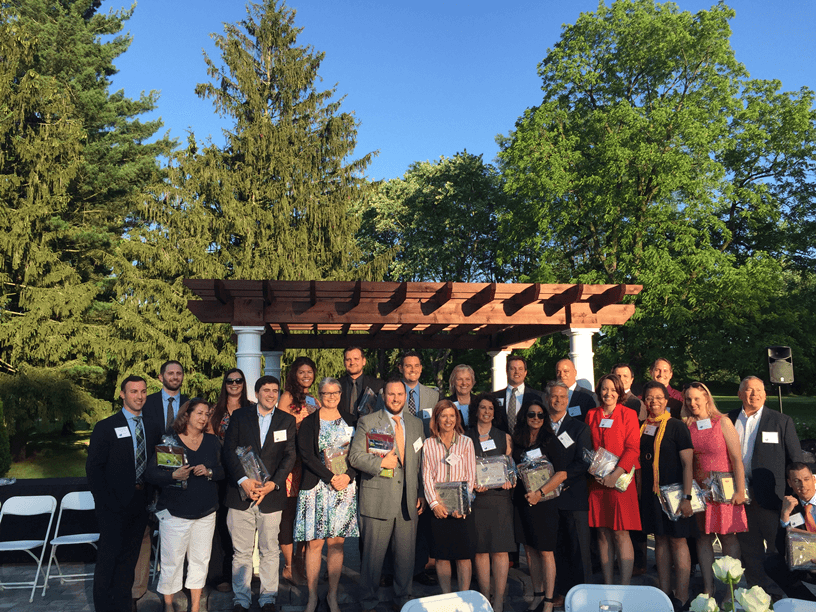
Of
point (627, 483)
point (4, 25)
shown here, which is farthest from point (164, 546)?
point (4, 25)

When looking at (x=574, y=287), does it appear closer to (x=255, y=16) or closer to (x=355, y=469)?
(x=355, y=469)

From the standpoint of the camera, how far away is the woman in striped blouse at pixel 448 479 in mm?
4102

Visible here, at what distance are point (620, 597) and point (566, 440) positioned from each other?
1.90 meters

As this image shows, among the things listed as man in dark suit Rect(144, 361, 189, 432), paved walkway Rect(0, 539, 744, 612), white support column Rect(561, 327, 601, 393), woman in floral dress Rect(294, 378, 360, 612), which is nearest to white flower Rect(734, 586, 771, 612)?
woman in floral dress Rect(294, 378, 360, 612)

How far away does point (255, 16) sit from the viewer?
19766 millimetres

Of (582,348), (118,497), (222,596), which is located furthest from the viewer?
(582,348)

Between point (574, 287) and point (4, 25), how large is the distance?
53.6 feet

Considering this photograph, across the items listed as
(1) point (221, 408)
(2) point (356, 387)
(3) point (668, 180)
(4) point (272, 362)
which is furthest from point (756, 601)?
(3) point (668, 180)

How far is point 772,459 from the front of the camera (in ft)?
14.3

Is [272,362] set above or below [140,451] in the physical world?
above

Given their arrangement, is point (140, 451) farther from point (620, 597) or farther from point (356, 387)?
point (620, 597)

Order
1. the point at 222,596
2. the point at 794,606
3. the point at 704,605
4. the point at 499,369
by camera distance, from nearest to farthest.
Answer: the point at 704,605 → the point at 794,606 → the point at 222,596 → the point at 499,369

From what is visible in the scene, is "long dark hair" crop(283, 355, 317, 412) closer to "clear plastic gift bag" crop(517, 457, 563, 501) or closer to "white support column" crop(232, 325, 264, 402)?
"clear plastic gift bag" crop(517, 457, 563, 501)

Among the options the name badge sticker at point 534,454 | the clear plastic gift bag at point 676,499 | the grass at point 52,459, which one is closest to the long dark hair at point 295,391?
the name badge sticker at point 534,454
